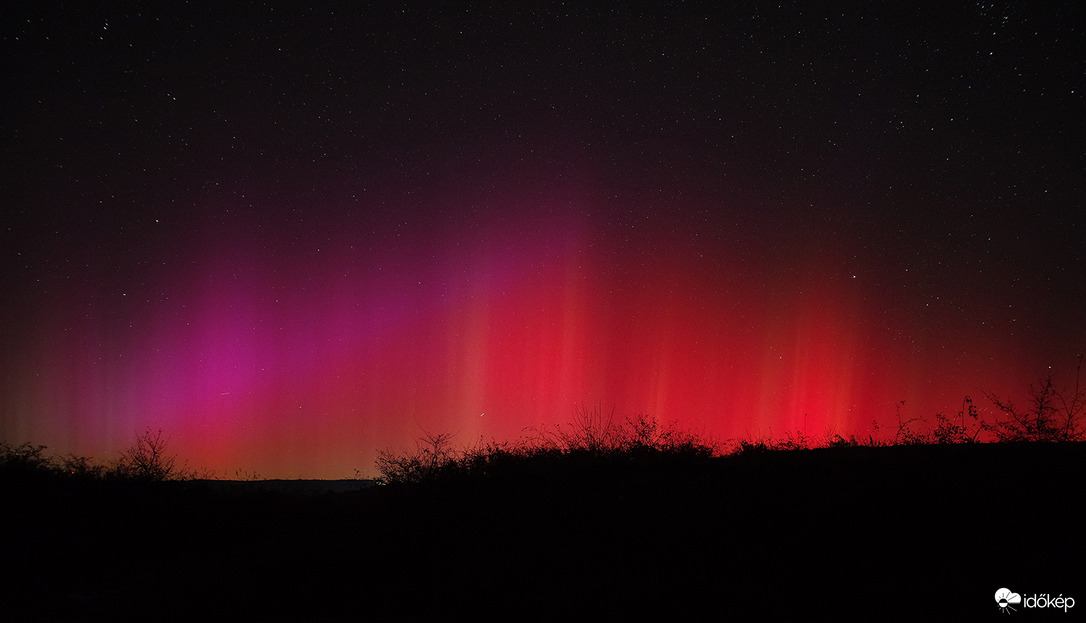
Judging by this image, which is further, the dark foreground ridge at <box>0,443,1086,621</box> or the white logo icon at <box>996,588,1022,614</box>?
the dark foreground ridge at <box>0,443,1086,621</box>

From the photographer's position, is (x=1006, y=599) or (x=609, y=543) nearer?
(x=1006, y=599)

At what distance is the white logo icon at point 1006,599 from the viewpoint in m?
3.71

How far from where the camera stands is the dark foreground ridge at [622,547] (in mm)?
4273

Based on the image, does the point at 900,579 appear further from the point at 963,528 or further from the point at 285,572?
the point at 285,572

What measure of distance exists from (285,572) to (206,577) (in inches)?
50.7

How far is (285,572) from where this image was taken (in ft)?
19.9

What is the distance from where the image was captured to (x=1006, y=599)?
12.4 feet

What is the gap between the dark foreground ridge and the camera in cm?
427

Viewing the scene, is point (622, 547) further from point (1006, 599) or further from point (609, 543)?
point (1006, 599)
